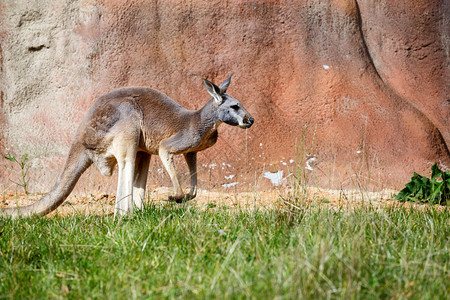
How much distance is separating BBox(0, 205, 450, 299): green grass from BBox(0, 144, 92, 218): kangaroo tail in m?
0.79

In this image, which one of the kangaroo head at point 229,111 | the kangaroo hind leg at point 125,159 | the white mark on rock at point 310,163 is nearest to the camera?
the kangaroo hind leg at point 125,159

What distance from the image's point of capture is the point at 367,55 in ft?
26.8

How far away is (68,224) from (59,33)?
5.19m

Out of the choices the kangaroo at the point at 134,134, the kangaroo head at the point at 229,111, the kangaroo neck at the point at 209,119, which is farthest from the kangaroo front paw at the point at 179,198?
the kangaroo head at the point at 229,111

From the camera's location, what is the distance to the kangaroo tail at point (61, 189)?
171 inches

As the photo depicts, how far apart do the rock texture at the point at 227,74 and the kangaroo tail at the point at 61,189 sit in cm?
275

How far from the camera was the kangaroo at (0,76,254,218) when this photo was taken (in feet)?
14.7

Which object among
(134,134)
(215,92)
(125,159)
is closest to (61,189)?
(125,159)

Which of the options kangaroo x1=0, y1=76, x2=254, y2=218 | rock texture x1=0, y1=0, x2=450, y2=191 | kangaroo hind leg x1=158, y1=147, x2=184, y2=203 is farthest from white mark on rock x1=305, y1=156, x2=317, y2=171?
kangaroo hind leg x1=158, y1=147, x2=184, y2=203

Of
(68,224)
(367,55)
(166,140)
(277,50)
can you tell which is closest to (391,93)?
(367,55)

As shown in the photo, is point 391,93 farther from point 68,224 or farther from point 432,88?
point 68,224

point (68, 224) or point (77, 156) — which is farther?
point (77, 156)

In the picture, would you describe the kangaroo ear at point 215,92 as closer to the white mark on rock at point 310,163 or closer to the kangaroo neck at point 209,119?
the kangaroo neck at point 209,119

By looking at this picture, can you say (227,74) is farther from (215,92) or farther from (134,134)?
(134,134)
